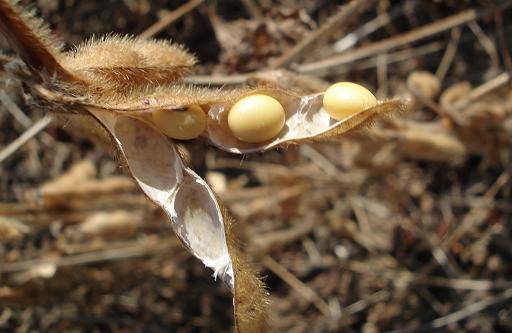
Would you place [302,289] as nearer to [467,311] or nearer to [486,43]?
[467,311]

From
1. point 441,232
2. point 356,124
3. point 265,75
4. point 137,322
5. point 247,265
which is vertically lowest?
point 137,322

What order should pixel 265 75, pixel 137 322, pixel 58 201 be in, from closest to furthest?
pixel 265 75
pixel 58 201
pixel 137 322

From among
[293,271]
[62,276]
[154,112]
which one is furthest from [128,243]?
[154,112]

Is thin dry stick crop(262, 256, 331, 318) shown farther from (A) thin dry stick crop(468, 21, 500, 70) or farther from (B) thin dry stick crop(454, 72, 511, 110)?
(A) thin dry stick crop(468, 21, 500, 70)

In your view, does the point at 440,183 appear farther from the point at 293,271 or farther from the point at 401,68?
the point at 293,271

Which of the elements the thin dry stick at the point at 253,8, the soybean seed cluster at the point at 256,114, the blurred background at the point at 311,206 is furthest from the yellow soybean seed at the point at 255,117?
the thin dry stick at the point at 253,8

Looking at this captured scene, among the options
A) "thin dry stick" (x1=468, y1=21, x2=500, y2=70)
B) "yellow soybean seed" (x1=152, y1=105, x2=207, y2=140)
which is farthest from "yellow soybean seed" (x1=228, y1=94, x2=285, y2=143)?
"thin dry stick" (x1=468, y1=21, x2=500, y2=70)

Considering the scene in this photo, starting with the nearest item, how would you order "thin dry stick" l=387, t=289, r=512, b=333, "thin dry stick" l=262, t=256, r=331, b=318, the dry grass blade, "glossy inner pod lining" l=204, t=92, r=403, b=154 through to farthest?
the dry grass blade < "glossy inner pod lining" l=204, t=92, r=403, b=154 < "thin dry stick" l=387, t=289, r=512, b=333 < "thin dry stick" l=262, t=256, r=331, b=318
